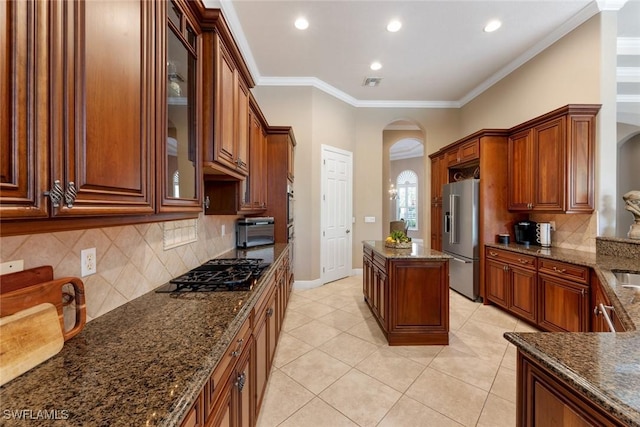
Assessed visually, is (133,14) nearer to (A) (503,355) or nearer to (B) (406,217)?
(A) (503,355)

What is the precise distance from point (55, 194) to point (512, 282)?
13.2 ft

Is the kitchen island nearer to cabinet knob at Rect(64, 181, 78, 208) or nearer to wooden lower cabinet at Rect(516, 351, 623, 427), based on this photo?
wooden lower cabinet at Rect(516, 351, 623, 427)

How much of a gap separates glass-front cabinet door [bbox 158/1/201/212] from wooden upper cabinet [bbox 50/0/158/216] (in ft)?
0.36

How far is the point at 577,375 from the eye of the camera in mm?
732

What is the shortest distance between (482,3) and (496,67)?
5.19 ft

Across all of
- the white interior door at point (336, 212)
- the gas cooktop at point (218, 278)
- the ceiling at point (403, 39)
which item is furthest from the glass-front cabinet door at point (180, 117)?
the white interior door at point (336, 212)

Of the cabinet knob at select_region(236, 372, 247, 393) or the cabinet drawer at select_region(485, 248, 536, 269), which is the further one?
the cabinet drawer at select_region(485, 248, 536, 269)

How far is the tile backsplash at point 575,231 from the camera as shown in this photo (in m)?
2.82

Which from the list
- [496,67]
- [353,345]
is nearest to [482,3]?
[496,67]

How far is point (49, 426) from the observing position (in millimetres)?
572

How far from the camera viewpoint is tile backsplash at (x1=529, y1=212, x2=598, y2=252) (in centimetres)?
282

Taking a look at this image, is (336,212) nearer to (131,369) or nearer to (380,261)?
(380,261)

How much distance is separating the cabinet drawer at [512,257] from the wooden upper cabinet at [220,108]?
3266 millimetres

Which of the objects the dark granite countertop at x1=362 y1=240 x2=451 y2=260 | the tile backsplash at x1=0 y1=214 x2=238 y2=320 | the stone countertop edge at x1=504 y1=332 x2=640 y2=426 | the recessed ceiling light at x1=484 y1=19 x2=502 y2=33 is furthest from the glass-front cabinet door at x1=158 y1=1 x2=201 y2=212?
the recessed ceiling light at x1=484 y1=19 x2=502 y2=33
